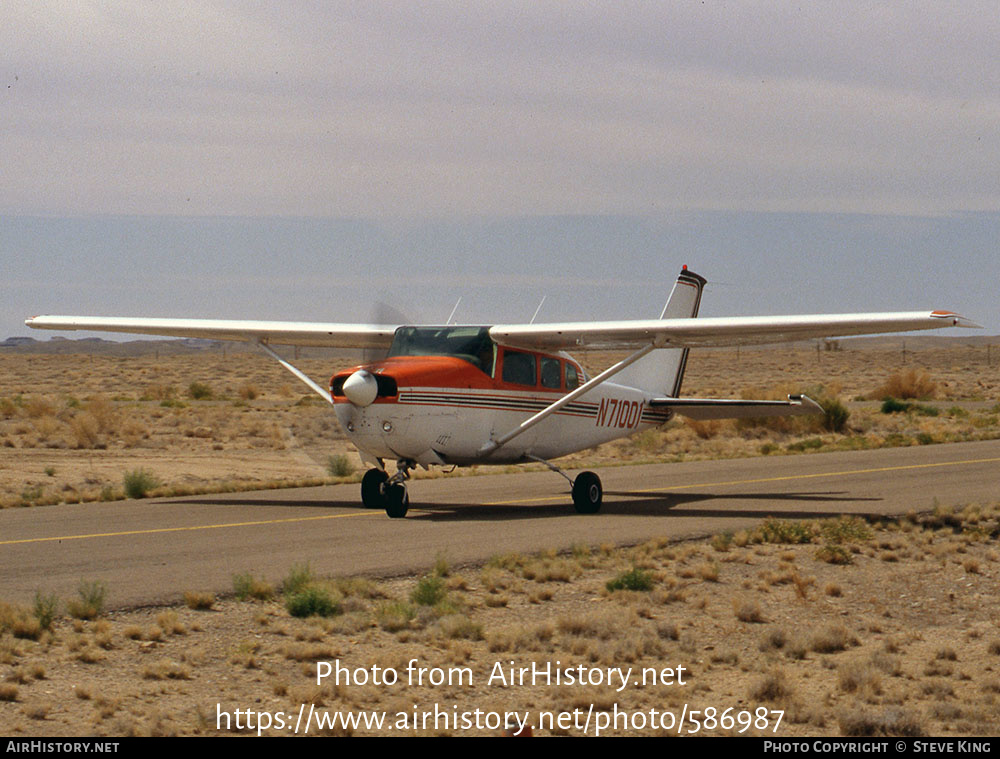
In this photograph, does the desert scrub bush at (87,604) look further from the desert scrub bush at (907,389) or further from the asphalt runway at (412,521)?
the desert scrub bush at (907,389)

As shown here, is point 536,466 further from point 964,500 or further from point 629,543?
point 629,543

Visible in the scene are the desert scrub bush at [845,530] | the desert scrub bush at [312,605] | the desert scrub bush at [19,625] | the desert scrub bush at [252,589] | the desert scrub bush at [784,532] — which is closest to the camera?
the desert scrub bush at [19,625]

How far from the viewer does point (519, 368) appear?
18344mm

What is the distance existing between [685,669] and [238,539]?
7.73 metres

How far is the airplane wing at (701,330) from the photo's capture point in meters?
16.0

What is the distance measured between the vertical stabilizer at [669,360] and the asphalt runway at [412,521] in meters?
2.04

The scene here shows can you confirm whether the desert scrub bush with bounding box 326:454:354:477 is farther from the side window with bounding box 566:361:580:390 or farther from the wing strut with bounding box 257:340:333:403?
the side window with bounding box 566:361:580:390

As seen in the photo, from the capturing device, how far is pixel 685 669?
8836mm

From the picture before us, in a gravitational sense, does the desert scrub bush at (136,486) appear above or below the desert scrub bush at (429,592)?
above

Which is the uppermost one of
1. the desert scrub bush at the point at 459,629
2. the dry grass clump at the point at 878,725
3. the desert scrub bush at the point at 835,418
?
the desert scrub bush at the point at 835,418

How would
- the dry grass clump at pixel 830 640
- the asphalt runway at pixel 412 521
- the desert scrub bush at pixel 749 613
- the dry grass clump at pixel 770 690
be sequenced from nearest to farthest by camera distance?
the dry grass clump at pixel 770 690 → the dry grass clump at pixel 830 640 → the desert scrub bush at pixel 749 613 → the asphalt runway at pixel 412 521

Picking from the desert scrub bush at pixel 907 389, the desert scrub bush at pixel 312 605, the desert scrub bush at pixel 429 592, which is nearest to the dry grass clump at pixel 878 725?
the desert scrub bush at pixel 429 592

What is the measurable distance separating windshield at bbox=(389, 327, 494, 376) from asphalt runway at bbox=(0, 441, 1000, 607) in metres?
2.46
